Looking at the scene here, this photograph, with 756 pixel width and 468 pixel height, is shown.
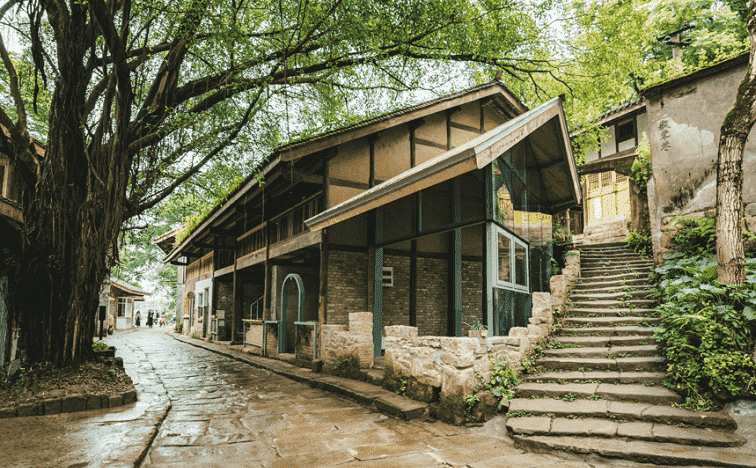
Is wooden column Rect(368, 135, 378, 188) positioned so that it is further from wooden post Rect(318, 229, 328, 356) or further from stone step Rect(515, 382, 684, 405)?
stone step Rect(515, 382, 684, 405)

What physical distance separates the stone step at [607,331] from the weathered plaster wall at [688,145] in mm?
2972

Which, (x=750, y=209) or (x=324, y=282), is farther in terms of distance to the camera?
(x=324, y=282)

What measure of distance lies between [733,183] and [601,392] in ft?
10.1

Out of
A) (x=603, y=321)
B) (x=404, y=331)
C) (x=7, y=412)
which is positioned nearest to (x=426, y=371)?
(x=404, y=331)

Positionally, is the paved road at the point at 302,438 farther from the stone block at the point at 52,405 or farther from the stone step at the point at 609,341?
the stone step at the point at 609,341

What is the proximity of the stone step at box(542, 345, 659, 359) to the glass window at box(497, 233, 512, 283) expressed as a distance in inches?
48.5

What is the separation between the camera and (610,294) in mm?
8391

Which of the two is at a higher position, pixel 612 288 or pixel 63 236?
pixel 63 236

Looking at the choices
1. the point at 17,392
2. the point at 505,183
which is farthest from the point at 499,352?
the point at 17,392

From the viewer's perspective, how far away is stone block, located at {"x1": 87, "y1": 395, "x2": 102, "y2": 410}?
5524mm

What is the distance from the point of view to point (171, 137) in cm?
816

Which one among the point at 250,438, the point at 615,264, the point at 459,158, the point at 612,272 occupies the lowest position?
the point at 250,438

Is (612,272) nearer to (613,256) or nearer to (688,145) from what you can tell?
(613,256)

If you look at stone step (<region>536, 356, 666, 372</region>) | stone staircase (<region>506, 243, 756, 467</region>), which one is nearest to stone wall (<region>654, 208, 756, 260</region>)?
stone staircase (<region>506, 243, 756, 467</region>)
